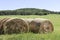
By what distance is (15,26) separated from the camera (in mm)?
12703

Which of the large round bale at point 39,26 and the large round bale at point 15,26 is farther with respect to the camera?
the large round bale at point 39,26

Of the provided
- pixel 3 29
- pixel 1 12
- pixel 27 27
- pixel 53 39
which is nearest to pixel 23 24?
pixel 27 27

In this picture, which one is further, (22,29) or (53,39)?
(22,29)

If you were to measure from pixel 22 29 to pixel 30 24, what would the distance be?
0.78 m

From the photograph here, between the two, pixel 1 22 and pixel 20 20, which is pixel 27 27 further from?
pixel 1 22

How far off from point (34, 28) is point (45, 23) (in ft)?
2.67

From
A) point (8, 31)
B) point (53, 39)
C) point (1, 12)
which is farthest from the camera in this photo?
point (1, 12)

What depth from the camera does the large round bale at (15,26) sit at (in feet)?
41.2

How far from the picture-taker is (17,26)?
41.8 ft

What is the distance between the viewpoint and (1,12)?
51.3 metres

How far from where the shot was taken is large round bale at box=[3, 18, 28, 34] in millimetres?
12555

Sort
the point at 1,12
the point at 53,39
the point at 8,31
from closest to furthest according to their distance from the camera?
1. the point at 53,39
2. the point at 8,31
3. the point at 1,12

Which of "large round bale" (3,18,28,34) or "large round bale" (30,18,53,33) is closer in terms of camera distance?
"large round bale" (3,18,28,34)

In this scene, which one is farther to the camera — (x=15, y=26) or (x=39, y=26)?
(x=39, y=26)
